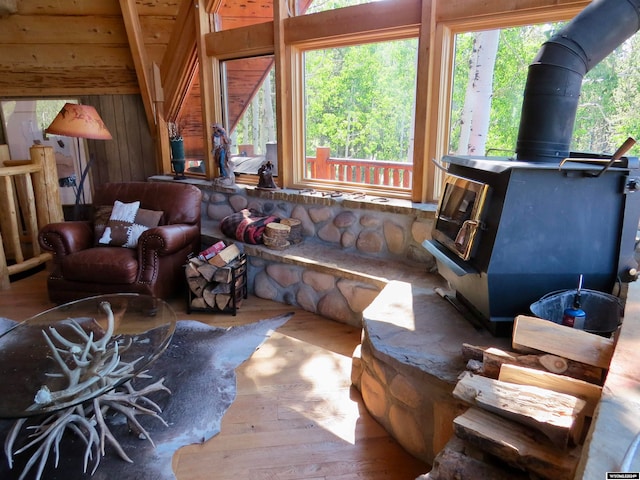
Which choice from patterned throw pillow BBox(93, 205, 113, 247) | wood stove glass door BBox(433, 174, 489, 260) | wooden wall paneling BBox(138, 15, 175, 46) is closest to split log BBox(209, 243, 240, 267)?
patterned throw pillow BBox(93, 205, 113, 247)

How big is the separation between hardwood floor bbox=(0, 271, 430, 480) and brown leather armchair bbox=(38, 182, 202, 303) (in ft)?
3.48

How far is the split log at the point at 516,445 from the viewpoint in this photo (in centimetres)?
116

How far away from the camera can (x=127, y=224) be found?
3.46m

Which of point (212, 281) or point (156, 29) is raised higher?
point (156, 29)

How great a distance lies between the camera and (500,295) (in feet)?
6.26

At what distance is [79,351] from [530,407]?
1.89 meters

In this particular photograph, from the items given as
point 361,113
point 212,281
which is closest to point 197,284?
point 212,281

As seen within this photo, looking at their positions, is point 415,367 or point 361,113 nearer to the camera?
point 415,367

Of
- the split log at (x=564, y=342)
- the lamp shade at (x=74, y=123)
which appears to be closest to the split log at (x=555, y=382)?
the split log at (x=564, y=342)

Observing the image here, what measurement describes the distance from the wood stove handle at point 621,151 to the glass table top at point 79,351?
2.05 m

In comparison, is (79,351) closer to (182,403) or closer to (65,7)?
(182,403)

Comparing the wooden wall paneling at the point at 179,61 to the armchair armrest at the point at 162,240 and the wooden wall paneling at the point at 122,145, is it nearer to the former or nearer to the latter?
the wooden wall paneling at the point at 122,145

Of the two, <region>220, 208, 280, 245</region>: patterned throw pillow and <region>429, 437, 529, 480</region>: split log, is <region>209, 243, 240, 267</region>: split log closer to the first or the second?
<region>220, 208, 280, 245</region>: patterned throw pillow

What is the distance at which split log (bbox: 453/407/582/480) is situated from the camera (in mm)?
1162
